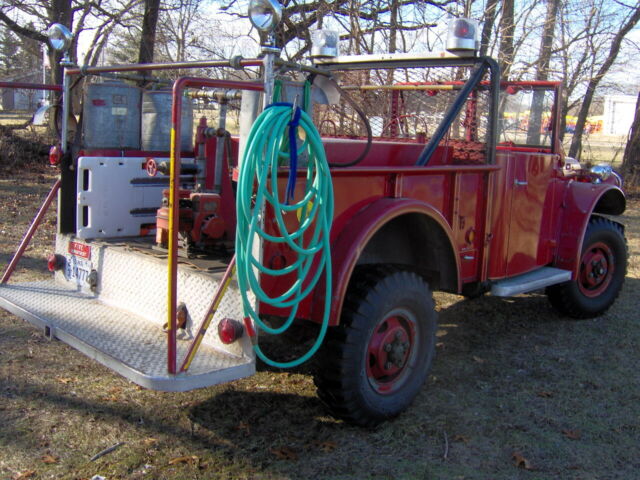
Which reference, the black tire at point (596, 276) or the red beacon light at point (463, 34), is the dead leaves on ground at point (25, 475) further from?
the black tire at point (596, 276)

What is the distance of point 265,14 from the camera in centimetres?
298

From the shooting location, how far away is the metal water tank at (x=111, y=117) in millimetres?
4530

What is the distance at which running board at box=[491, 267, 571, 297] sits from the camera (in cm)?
445

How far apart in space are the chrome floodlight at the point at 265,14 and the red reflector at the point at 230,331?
1356 mm

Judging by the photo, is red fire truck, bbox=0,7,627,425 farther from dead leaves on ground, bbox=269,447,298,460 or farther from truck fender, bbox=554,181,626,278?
dead leaves on ground, bbox=269,447,298,460

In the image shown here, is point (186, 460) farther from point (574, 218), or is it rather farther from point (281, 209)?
point (574, 218)

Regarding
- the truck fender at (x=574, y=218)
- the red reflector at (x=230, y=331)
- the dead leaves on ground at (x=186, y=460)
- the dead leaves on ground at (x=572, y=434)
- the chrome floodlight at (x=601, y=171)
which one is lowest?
the dead leaves on ground at (x=186, y=460)

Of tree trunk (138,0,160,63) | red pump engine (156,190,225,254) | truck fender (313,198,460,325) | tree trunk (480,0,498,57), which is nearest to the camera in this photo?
truck fender (313,198,460,325)

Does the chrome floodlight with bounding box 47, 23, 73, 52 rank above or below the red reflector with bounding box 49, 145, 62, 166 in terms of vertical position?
above

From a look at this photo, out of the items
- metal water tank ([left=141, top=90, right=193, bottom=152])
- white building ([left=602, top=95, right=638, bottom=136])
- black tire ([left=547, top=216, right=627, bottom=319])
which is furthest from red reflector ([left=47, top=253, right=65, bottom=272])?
white building ([left=602, top=95, right=638, bottom=136])

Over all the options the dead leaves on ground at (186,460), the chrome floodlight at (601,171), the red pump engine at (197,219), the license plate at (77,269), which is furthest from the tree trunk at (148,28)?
the dead leaves on ground at (186,460)

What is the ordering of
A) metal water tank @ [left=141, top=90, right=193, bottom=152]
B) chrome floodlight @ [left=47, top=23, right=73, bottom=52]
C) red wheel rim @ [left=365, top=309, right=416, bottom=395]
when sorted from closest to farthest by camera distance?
1. red wheel rim @ [left=365, top=309, right=416, bottom=395]
2. chrome floodlight @ [left=47, top=23, right=73, bottom=52]
3. metal water tank @ [left=141, top=90, right=193, bottom=152]

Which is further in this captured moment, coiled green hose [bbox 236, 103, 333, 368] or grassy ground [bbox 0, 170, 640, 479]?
grassy ground [bbox 0, 170, 640, 479]

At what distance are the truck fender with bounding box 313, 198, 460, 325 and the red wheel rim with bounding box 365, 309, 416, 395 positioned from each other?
1.17 ft
